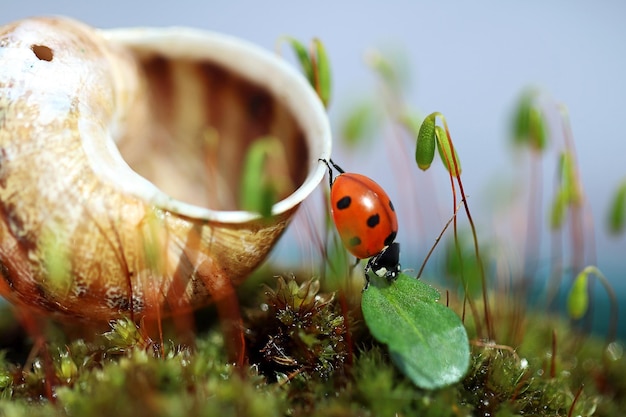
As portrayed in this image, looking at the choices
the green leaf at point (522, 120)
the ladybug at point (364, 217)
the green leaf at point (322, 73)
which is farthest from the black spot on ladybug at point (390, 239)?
the green leaf at point (522, 120)

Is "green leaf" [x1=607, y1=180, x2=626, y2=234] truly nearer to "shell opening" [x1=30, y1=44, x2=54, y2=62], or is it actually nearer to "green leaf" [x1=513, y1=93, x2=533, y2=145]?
"green leaf" [x1=513, y1=93, x2=533, y2=145]

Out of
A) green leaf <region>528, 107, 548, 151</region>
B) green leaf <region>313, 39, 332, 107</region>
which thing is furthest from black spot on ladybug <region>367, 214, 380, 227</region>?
green leaf <region>528, 107, 548, 151</region>

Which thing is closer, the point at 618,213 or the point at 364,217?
the point at 364,217

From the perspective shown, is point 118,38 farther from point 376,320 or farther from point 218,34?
point 376,320

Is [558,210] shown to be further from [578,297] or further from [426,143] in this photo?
[426,143]

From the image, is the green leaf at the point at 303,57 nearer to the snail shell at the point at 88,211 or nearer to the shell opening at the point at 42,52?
the snail shell at the point at 88,211

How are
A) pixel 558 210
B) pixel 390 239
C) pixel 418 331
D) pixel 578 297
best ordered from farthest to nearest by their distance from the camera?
1. pixel 558 210
2. pixel 578 297
3. pixel 390 239
4. pixel 418 331

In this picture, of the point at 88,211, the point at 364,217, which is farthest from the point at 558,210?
the point at 88,211

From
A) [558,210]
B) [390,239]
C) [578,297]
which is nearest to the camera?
[390,239]
